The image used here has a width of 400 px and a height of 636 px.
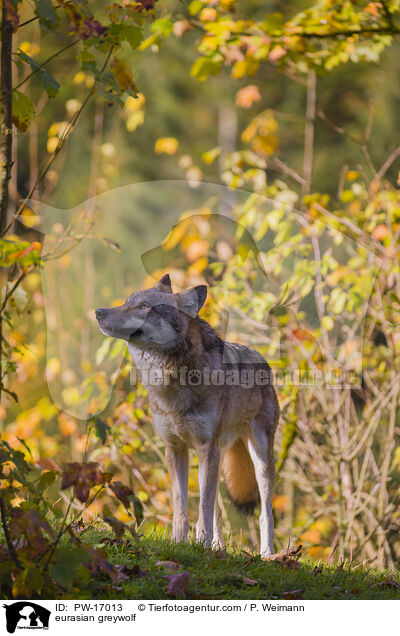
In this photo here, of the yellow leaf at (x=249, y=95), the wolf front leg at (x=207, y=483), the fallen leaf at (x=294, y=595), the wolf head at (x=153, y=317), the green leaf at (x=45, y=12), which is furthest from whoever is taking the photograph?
the yellow leaf at (x=249, y=95)

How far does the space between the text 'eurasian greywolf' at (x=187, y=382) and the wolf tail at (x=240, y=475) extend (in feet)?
1.14

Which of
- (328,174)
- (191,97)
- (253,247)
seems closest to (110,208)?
(253,247)

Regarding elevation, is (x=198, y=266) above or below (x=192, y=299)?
below

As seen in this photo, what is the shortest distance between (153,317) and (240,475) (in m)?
1.61

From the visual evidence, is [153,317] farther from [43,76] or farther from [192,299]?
[43,76]

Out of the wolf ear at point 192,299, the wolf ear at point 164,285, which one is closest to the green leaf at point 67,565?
the wolf ear at point 192,299

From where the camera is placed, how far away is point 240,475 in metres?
4.88

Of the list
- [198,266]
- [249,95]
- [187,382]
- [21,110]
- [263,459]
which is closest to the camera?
[21,110]

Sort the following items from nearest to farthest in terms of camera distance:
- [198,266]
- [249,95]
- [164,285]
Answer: [164,285] < [198,266] < [249,95]

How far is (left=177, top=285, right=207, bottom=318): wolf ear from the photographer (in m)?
3.94

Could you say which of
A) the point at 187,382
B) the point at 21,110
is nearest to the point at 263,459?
the point at 187,382

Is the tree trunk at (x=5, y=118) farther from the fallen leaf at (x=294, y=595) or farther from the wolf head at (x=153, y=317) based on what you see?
the fallen leaf at (x=294, y=595)
